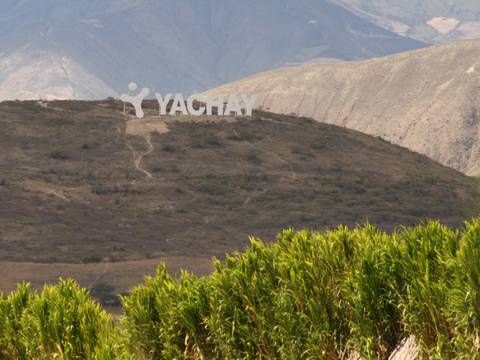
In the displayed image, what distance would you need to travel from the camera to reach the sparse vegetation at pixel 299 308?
38.2ft

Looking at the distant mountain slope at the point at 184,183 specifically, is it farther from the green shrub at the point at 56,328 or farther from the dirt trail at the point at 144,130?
the green shrub at the point at 56,328

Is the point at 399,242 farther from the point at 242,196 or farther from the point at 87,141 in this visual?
the point at 87,141

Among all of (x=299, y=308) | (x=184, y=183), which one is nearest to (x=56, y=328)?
(x=299, y=308)

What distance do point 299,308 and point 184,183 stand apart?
79134 mm

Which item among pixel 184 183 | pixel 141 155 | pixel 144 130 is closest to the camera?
pixel 184 183

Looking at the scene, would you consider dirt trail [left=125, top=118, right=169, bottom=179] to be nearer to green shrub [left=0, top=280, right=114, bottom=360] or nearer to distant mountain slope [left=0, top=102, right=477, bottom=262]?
distant mountain slope [left=0, top=102, right=477, bottom=262]

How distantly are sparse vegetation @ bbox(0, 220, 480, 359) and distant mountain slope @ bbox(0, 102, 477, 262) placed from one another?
54.0m

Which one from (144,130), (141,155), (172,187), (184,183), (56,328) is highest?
(144,130)

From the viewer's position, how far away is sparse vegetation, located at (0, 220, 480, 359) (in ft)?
38.2

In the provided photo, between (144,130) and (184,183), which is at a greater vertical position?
(144,130)

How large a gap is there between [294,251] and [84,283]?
50.0m

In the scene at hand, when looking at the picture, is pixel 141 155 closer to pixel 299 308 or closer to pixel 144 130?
pixel 144 130

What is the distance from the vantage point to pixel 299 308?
13.1 metres

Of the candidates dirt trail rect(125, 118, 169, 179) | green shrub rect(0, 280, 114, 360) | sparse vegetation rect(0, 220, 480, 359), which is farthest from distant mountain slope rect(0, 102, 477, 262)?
sparse vegetation rect(0, 220, 480, 359)
